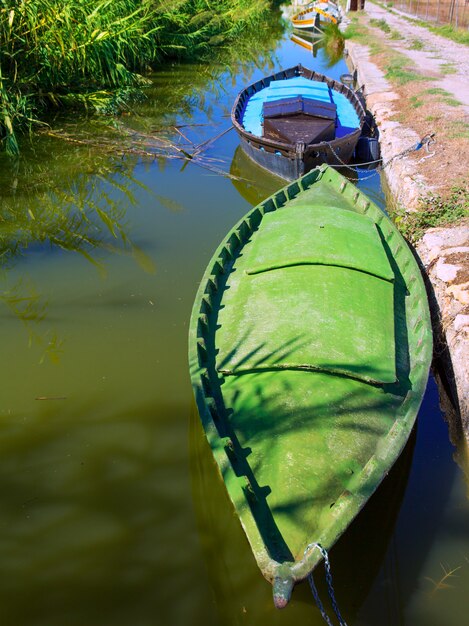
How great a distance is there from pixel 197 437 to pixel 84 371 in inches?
67.4

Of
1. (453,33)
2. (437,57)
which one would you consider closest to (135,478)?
(437,57)

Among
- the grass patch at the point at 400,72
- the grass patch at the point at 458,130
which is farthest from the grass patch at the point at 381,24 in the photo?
the grass patch at the point at 458,130

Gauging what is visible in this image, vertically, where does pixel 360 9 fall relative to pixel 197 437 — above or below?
above

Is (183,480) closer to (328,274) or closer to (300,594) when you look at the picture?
(300,594)

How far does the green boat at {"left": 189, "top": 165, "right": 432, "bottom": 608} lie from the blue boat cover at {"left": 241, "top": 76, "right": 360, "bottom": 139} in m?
6.43

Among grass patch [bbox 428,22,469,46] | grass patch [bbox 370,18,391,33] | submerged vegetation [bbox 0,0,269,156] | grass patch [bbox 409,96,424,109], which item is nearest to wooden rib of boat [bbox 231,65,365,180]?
grass patch [bbox 409,96,424,109]

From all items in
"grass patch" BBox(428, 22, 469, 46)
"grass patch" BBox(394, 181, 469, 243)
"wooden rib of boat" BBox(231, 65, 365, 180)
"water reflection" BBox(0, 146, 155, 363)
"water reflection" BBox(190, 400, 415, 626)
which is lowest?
"water reflection" BBox(190, 400, 415, 626)

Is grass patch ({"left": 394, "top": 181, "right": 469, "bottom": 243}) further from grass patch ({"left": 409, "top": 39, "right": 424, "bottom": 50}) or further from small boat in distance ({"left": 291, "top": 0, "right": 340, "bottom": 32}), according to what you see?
small boat in distance ({"left": 291, "top": 0, "right": 340, "bottom": 32})

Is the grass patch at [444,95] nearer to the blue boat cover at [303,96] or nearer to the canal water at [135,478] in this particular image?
the blue boat cover at [303,96]

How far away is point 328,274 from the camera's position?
5391 mm

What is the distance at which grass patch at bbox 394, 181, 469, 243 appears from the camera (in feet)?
26.2

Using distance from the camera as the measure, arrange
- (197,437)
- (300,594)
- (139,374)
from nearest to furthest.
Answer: (300,594) → (197,437) → (139,374)

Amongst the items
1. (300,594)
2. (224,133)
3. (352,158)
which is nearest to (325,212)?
(300,594)

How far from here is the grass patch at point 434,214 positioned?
7.97 meters
